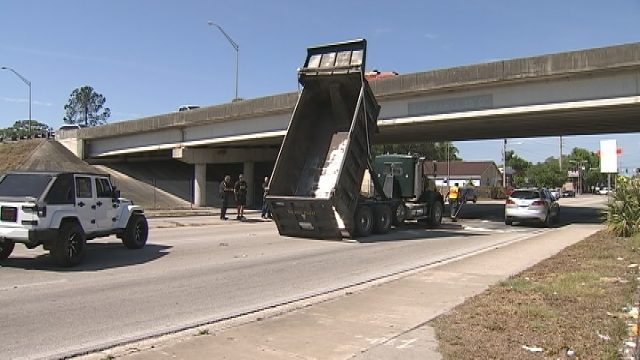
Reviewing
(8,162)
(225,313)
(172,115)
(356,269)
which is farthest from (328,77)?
(8,162)

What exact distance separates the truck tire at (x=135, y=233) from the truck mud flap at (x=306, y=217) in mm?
4510

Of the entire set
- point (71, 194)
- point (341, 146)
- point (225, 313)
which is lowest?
point (225, 313)

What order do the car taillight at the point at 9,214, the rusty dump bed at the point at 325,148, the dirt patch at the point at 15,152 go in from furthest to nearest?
1. the dirt patch at the point at 15,152
2. the rusty dump bed at the point at 325,148
3. the car taillight at the point at 9,214

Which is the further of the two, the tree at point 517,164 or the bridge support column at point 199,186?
the tree at point 517,164

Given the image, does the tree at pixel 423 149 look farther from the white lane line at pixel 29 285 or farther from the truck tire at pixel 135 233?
the white lane line at pixel 29 285

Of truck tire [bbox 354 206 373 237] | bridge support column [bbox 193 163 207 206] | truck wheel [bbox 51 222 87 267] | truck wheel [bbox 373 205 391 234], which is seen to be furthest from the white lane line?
bridge support column [bbox 193 163 207 206]

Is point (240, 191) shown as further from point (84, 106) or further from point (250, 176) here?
point (84, 106)

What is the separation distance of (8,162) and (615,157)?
160 ft

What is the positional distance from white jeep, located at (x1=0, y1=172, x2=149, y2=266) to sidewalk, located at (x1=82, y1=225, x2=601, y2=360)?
5369 millimetres

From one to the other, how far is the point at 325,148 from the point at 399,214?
167 inches

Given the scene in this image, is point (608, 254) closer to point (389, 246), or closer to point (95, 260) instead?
point (389, 246)

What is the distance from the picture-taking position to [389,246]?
56.6 ft

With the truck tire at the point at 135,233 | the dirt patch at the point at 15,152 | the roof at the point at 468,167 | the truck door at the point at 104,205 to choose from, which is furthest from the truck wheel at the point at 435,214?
the roof at the point at 468,167

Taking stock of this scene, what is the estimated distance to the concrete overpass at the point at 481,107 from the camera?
907 inches
